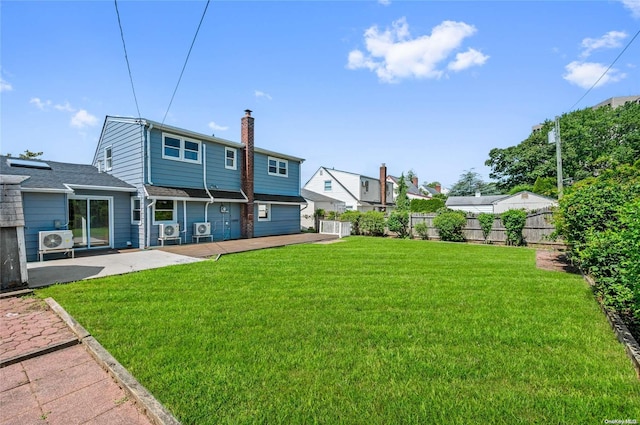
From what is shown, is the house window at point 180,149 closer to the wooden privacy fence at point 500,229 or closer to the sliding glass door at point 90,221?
the sliding glass door at point 90,221

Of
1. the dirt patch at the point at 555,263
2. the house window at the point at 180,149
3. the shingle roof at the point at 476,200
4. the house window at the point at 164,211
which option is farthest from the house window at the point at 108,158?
the shingle roof at the point at 476,200

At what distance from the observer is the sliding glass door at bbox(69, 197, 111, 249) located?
441 inches

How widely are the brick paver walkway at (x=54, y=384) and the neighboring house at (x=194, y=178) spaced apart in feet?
29.5

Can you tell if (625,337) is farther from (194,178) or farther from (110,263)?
(194,178)

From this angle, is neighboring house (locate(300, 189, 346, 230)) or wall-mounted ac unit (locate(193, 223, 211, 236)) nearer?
wall-mounted ac unit (locate(193, 223, 211, 236))

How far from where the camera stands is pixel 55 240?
9633 mm

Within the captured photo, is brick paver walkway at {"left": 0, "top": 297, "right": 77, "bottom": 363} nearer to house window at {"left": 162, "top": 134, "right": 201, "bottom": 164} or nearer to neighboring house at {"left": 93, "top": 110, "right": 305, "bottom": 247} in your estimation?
neighboring house at {"left": 93, "top": 110, "right": 305, "bottom": 247}

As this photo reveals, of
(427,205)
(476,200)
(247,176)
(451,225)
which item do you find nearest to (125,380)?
(247,176)

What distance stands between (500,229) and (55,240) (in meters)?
19.3

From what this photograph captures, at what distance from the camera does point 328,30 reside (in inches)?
354

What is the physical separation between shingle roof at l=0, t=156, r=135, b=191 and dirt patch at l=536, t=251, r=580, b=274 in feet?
51.1

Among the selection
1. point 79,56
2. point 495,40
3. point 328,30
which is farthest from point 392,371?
point 495,40

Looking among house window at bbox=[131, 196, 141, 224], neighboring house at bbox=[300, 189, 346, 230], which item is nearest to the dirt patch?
house window at bbox=[131, 196, 141, 224]

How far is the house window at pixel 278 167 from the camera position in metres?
18.3
